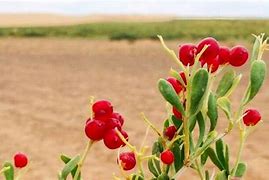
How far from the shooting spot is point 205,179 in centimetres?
169

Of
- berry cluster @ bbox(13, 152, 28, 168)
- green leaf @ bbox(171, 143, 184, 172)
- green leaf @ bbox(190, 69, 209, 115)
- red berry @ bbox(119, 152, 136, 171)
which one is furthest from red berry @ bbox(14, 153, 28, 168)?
green leaf @ bbox(190, 69, 209, 115)

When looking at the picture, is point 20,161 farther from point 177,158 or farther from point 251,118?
point 251,118

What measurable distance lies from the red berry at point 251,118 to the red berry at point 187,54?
0.65 ft

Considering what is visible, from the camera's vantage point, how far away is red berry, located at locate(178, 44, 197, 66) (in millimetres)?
1515

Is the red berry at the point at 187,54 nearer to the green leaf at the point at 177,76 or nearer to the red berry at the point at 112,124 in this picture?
the green leaf at the point at 177,76

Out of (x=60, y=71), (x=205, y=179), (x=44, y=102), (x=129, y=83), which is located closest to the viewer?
(x=205, y=179)

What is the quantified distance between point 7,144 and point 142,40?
23.9 m

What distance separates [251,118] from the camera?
1.62 meters

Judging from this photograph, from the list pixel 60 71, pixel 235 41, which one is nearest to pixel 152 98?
pixel 60 71

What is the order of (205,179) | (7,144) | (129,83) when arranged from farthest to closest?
(129,83)
(7,144)
(205,179)

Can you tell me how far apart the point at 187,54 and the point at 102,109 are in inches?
8.0

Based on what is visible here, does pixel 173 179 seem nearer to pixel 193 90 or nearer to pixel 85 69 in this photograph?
pixel 193 90

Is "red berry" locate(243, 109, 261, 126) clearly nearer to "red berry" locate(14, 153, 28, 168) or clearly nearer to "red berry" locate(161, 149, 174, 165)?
"red berry" locate(161, 149, 174, 165)

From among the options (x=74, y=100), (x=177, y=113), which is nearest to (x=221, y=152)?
(x=177, y=113)
